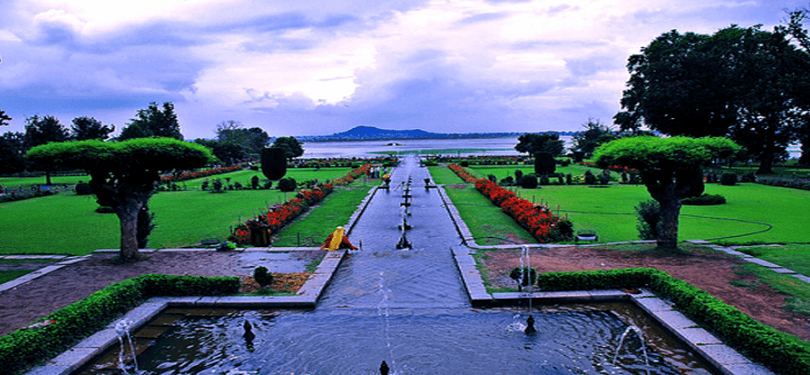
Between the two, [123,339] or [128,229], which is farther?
[128,229]

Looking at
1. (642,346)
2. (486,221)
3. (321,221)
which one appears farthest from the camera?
(321,221)

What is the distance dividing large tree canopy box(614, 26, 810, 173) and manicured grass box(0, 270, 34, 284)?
139 ft

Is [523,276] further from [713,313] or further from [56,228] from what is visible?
[56,228]

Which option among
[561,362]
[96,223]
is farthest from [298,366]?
[96,223]

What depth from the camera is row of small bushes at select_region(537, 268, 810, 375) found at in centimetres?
559

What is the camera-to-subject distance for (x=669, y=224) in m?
11.5

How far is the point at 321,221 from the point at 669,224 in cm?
1155

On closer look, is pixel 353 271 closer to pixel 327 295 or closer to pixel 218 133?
pixel 327 295

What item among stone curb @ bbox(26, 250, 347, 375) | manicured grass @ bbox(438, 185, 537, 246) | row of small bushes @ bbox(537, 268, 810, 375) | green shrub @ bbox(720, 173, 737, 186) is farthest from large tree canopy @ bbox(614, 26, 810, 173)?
stone curb @ bbox(26, 250, 347, 375)

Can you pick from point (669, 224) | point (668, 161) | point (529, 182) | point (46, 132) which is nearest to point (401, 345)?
point (668, 161)

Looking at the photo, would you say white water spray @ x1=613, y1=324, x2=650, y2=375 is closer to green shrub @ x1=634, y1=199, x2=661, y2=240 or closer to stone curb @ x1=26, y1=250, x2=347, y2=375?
stone curb @ x1=26, y1=250, x2=347, y2=375

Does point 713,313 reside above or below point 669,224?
below

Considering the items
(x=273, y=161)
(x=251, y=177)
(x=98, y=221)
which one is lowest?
(x=98, y=221)

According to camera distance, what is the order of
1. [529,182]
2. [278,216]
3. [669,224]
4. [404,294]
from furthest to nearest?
1. [529,182]
2. [278,216]
3. [669,224]
4. [404,294]
